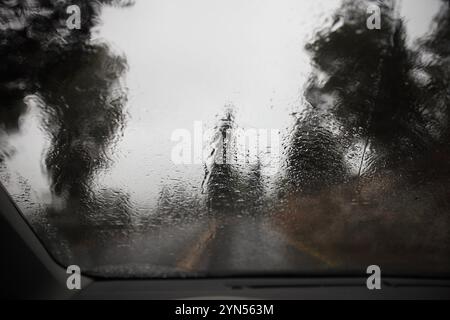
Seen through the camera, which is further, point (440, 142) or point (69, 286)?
point (440, 142)

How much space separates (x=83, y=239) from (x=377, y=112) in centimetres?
358

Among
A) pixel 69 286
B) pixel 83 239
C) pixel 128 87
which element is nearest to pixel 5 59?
pixel 128 87

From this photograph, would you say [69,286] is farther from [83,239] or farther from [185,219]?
[185,219]

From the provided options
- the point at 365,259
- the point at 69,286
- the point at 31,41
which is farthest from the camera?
the point at 31,41

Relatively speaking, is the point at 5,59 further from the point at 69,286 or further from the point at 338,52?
the point at 338,52

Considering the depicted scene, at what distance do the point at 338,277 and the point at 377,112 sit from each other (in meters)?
2.03

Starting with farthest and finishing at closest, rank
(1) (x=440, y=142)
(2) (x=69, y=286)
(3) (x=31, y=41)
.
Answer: (1) (x=440, y=142)
(3) (x=31, y=41)
(2) (x=69, y=286)

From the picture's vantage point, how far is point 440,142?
184 inches

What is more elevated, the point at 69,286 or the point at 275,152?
the point at 275,152

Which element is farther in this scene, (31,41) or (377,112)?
(377,112)

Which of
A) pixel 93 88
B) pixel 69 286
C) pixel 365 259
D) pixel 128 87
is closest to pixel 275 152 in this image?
pixel 365 259

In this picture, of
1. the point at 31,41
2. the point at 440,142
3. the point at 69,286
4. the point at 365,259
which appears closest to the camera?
the point at 69,286

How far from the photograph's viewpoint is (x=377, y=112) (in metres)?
4.68

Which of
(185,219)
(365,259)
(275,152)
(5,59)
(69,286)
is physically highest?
(5,59)
